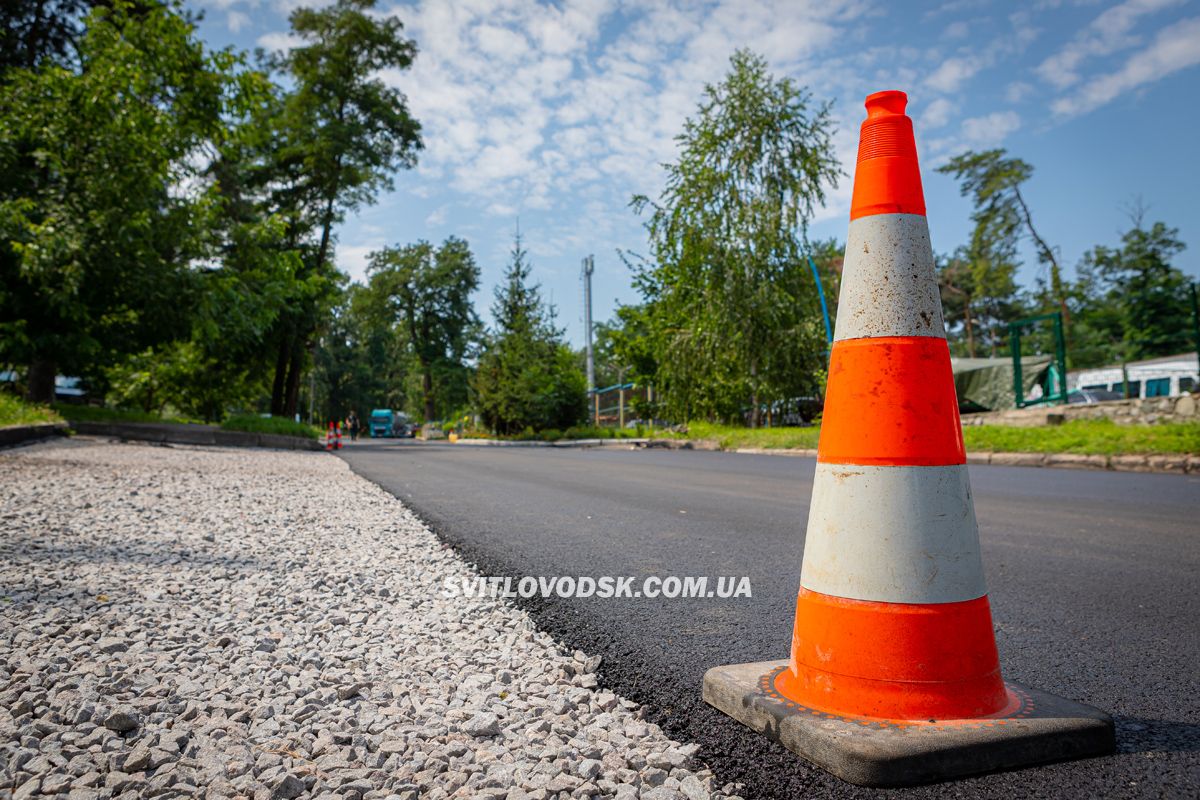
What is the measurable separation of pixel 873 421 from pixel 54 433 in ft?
50.5

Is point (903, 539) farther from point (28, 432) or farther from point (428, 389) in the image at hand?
point (428, 389)

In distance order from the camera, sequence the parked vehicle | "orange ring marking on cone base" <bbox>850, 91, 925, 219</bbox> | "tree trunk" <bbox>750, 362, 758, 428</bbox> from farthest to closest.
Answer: the parked vehicle
"tree trunk" <bbox>750, 362, 758, 428</bbox>
"orange ring marking on cone base" <bbox>850, 91, 925, 219</bbox>

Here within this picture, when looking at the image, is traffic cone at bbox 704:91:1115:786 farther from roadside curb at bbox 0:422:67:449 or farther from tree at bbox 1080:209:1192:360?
tree at bbox 1080:209:1192:360

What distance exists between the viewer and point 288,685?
2377 millimetres

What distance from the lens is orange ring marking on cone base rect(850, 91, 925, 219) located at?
2.21 metres

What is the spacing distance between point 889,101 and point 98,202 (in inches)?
656

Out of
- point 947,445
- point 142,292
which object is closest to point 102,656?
point 947,445

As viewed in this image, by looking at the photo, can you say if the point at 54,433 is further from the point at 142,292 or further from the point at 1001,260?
the point at 1001,260

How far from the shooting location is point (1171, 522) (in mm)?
5887

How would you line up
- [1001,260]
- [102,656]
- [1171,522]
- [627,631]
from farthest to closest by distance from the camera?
[1001,260], [1171,522], [627,631], [102,656]

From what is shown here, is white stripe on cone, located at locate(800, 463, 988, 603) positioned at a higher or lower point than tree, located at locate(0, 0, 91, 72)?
lower

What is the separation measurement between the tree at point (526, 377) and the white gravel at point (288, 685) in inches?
1209

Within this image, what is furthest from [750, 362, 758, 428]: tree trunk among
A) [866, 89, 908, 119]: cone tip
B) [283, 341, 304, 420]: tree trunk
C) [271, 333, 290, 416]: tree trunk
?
[866, 89, 908, 119]: cone tip

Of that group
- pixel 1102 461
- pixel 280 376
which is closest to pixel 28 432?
pixel 280 376
